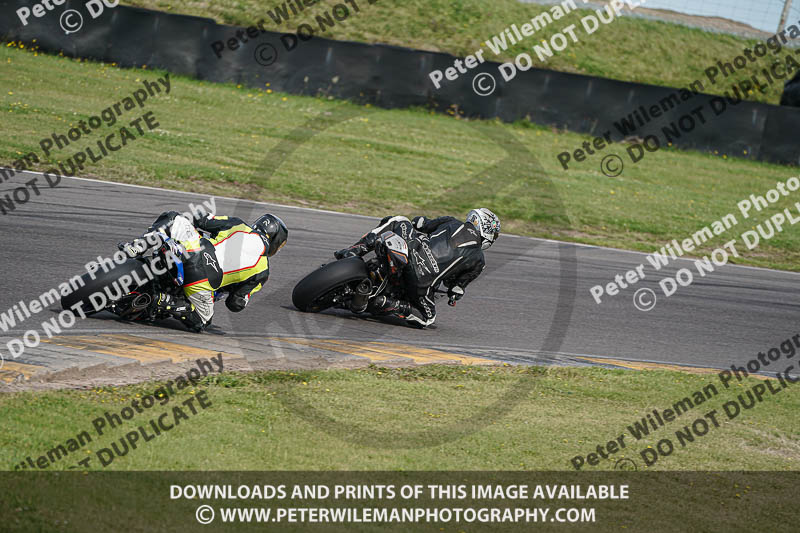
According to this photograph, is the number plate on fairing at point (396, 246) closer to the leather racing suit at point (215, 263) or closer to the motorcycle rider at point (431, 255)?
the motorcycle rider at point (431, 255)

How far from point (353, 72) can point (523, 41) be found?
977cm

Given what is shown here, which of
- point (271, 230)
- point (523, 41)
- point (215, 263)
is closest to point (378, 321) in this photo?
point (271, 230)

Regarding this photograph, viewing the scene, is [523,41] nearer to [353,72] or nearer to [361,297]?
[353,72]

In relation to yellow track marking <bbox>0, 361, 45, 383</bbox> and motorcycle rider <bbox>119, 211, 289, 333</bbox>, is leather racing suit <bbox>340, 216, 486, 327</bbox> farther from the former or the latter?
yellow track marking <bbox>0, 361, 45, 383</bbox>

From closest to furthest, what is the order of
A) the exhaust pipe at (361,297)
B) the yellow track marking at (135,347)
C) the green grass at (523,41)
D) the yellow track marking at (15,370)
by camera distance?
the yellow track marking at (15,370) < the yellow track marking at (135,347) < the exhaust pipe at (361,297) < the green grass at (523,41)

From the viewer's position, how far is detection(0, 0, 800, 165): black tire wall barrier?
20703 millimetres

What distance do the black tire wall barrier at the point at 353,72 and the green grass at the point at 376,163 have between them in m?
0.37

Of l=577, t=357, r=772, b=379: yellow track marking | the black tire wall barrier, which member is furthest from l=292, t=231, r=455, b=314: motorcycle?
the black tire wall barrier

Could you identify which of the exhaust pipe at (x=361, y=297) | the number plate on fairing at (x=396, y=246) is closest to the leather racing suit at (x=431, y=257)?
the number plate on fairing at (x=396, y=246)

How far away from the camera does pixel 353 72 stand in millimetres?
21156

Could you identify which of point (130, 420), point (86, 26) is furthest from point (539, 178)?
→ point (130, 420)

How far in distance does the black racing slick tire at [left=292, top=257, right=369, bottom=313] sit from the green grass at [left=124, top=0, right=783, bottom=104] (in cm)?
1973

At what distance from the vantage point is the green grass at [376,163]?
15383 mm

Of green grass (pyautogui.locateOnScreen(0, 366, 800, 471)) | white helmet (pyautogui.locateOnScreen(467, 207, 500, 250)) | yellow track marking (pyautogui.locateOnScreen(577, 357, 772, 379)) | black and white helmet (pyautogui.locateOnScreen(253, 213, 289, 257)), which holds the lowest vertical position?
green grass (pyautogui.locateOnScreen(0, 366, 800, 471))
